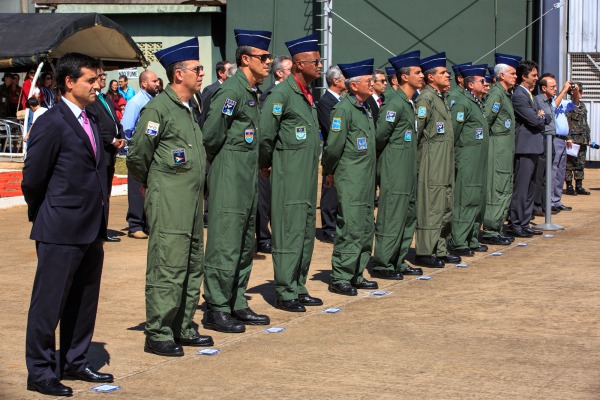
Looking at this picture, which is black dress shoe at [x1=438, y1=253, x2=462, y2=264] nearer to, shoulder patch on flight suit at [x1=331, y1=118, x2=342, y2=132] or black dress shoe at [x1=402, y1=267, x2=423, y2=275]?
black dress shoe at [x1=402, y1=267, x2=423, y2=275]

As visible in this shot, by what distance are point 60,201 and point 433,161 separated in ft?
17.1

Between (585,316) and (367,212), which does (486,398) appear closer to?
(585,316)

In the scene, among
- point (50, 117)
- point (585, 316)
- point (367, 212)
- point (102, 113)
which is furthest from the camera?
→ point (102, 113)

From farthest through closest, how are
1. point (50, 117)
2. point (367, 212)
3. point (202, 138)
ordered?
point (367, 212), point (202, 138), point (50, 117)

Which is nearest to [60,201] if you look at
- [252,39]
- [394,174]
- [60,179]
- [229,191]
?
[60,179]

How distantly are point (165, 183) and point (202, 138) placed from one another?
755 mm

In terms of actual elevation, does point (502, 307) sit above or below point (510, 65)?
below

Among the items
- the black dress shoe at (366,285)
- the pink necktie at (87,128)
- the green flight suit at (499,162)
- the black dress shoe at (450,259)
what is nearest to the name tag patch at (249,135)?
the pink necktie at (87,128)

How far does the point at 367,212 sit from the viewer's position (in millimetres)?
9359

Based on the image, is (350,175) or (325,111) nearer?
(350,175)

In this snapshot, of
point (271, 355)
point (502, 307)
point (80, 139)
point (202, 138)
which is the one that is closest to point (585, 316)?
point (502, 307)

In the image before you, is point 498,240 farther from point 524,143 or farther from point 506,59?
point 506,59

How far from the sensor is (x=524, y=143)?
12891 mm

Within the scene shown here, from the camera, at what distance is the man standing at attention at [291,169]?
8594 mm
